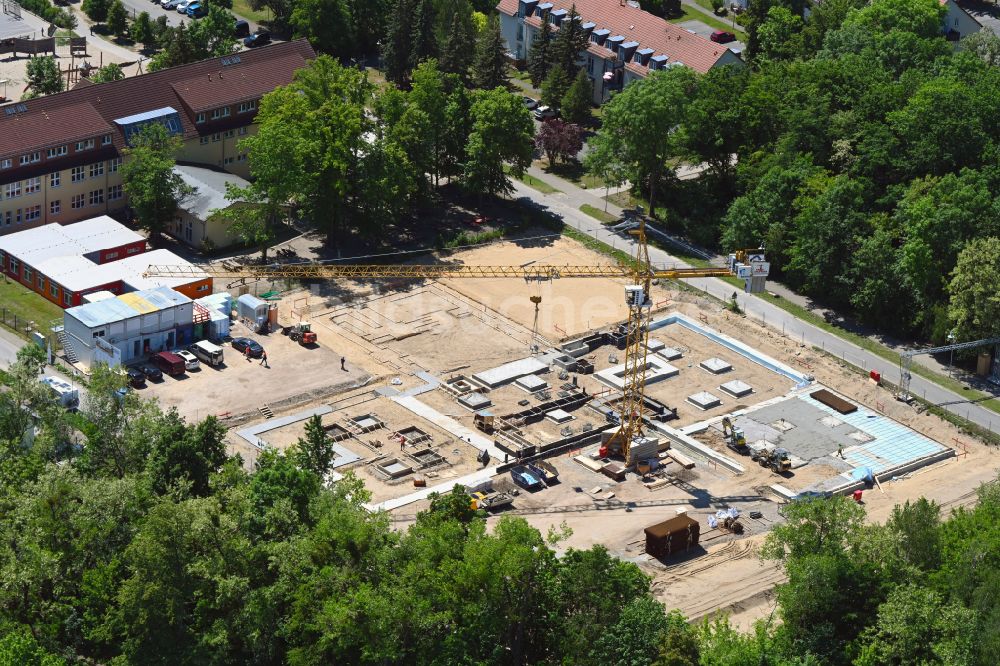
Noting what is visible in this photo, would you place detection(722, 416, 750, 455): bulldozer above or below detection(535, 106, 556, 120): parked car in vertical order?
below

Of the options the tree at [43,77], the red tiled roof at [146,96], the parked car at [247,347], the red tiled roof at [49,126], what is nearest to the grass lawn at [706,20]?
the red tiled roof at [146,96]

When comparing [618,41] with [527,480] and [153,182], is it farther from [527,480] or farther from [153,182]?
[527,480]

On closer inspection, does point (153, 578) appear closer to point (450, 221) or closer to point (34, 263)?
point (34, 263)

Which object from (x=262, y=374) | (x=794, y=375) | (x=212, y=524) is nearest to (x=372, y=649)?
(x=212, y=524)

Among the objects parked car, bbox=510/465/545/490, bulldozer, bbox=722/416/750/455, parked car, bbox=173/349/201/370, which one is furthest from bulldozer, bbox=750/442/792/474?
parked car, bbox=173/349/201/370

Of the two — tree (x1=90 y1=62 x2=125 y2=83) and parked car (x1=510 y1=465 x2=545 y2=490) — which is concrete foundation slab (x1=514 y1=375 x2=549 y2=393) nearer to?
parked car (x1=510 y1=465 x2=545 y2=490)

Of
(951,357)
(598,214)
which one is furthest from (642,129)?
(951,357)
